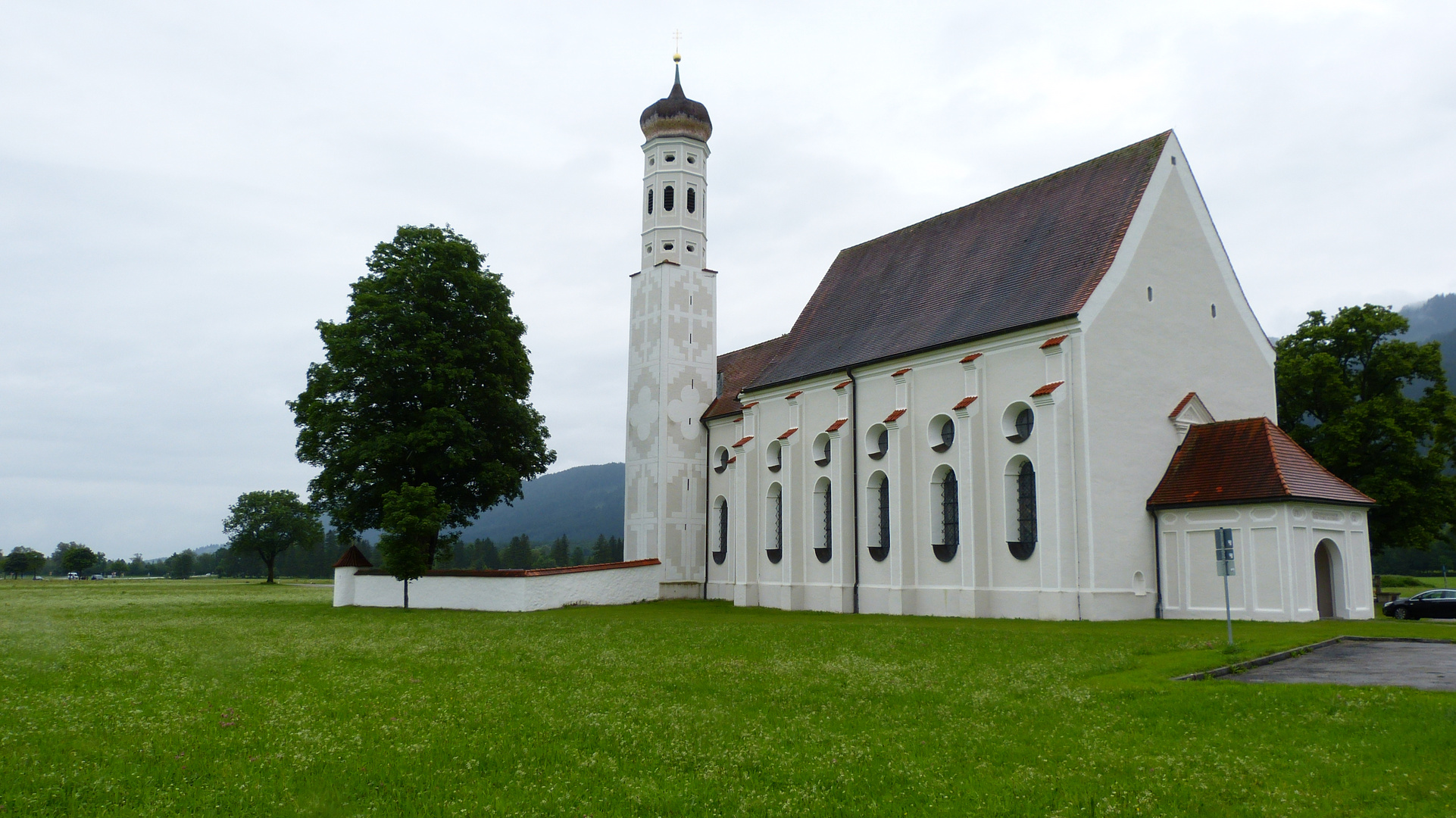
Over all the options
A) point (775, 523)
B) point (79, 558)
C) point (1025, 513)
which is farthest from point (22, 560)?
point (1025, 513)

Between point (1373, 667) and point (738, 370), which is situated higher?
point (738, 370)

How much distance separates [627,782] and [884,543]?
26.0 metres

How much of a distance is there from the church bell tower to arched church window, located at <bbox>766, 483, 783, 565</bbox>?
6.69m

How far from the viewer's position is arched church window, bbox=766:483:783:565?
37.7 metres

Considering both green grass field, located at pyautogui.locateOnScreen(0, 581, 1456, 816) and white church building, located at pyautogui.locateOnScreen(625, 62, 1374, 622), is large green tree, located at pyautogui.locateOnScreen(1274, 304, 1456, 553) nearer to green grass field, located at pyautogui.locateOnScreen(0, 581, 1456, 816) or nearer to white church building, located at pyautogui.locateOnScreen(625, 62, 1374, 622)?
white church building, located at pyautogui.locateOnScreen(625, 62, 1374, 622)

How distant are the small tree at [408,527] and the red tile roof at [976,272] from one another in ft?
44.1

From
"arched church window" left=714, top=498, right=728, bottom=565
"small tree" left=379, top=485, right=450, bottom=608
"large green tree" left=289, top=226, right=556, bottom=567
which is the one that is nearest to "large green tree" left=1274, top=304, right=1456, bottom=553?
"arched church window" left=714, top=498, right=728, bottom=565

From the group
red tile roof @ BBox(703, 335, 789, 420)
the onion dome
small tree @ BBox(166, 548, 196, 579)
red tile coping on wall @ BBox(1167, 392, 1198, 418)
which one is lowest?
small tree @ BBox(166, 548, 196, 579)

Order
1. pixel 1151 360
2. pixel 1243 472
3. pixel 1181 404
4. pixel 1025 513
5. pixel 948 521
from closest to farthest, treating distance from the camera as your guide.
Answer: pixel 1243 472 < pixel 1025 513 < pixel 1151 360 < pixel 1181 404 < pixel 948 521

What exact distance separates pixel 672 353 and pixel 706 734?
119ft

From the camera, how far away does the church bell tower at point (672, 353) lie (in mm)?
44062

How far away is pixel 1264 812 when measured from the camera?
680cm

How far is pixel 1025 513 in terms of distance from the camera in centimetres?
2806

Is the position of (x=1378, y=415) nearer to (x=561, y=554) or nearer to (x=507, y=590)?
(x=507, y=590)
